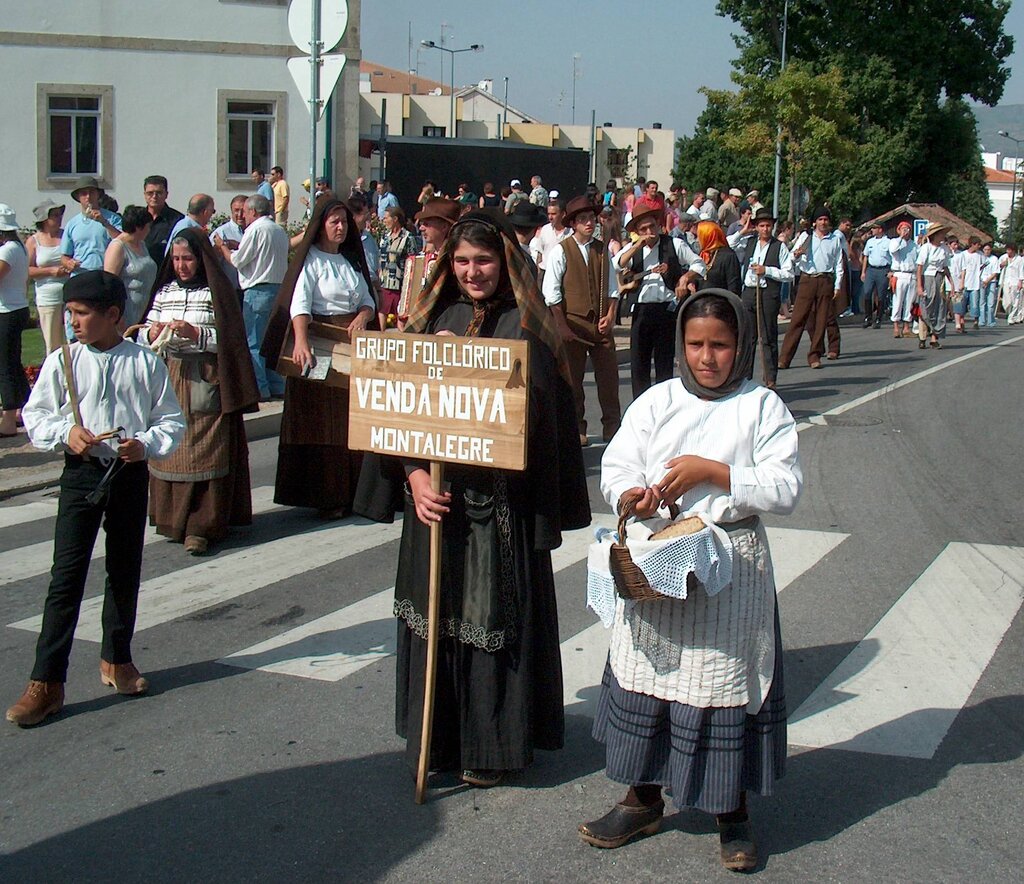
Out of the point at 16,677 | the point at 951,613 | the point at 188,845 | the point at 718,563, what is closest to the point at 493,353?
the point at 718,563

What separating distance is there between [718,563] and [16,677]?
341 cm

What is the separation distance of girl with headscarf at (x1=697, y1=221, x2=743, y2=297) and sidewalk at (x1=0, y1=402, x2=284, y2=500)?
4318mm

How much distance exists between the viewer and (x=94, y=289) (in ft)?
16.8

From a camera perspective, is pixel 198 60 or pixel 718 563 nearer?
pixel 718 563

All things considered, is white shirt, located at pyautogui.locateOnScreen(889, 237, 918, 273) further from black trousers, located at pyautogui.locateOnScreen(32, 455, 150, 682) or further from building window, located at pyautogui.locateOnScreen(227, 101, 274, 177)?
black trousers, located at pyautogui.locateOnScreen(32, 455, 150, 682)

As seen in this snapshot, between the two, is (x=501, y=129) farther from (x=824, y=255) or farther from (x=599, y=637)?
(x=599, y=637)

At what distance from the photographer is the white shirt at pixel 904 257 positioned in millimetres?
22297

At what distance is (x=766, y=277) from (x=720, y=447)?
36.3 feet

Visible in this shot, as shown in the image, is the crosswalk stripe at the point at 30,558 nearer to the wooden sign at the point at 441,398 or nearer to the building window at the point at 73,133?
the wooden sign at the point at 441,398

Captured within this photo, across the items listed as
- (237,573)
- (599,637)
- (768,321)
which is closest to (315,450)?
(237,573)

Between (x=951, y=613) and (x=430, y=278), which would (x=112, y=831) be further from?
(x=951, y=613)

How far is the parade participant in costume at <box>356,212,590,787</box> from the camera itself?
423cm

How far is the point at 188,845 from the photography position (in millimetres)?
4035

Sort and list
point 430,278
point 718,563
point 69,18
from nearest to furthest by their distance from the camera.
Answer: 1. point 718,563
2. point 430,278
3. point 69,18
